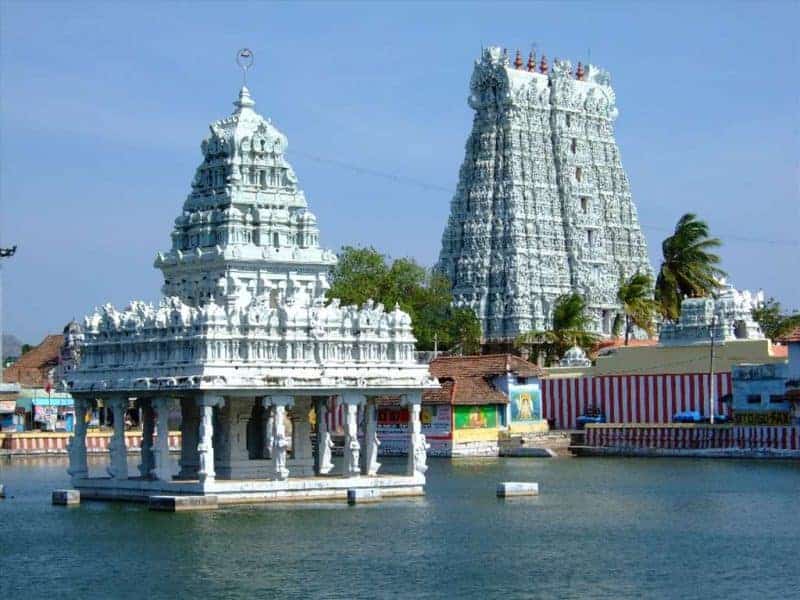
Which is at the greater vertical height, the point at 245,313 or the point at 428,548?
the point at 245,313

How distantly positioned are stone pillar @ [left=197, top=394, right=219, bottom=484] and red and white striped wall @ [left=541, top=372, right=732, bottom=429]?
37.9 metres

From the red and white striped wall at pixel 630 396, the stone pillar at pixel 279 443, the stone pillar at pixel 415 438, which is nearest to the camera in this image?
the stone pillar at pixel 279 443

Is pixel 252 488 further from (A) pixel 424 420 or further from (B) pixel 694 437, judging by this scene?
(B) pixel 694 437

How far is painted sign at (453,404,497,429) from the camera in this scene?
76562mm

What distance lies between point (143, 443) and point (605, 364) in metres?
38.3

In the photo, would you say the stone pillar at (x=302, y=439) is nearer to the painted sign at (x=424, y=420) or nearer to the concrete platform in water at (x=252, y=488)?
the concrete platform in water at (x=252, y=488)

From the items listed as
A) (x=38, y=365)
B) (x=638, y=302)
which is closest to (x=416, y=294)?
(x=638, y=302)

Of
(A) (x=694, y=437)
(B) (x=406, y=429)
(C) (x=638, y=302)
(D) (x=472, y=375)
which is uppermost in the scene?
(C) (x=638, y=302)

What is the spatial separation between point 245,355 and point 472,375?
1372 inches

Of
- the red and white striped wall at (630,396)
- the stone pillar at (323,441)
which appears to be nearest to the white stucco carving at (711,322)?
the red and white striped wall at (630,396)

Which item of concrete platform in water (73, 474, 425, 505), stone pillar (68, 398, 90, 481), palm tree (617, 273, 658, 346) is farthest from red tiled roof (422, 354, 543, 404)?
concrete platform in water (73, 474, 425, 505)

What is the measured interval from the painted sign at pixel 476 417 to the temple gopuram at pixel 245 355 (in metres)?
25.5

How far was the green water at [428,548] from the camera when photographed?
113ft

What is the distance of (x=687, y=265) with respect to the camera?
98.6 metres
